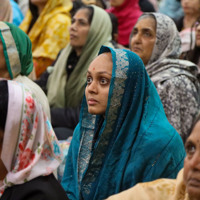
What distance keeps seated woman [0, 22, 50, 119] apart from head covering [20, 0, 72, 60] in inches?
70.2

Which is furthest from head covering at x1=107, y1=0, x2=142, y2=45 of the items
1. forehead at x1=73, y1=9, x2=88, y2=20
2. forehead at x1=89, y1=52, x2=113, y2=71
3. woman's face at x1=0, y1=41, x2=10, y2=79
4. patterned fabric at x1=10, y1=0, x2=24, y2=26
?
forehead at x1=89, y1=52, x2=113, y2=71

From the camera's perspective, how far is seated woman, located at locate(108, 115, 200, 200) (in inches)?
75.8

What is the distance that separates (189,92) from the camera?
430 centimetres

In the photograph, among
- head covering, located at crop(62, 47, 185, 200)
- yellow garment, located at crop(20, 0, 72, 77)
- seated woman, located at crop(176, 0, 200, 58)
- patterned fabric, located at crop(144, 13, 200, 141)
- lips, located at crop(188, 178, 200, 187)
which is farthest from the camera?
yellow garment, located at crop(20, 0, 72, 77)

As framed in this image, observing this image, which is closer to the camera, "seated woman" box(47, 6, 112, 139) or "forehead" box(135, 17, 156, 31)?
"forehead" box(135, 17, 156, 31)

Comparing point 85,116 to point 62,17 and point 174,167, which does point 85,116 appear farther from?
point 62,17

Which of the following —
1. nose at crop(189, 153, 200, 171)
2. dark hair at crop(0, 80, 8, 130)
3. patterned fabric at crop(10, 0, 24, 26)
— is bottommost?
patterned fabric at crop(10, 0, 24, 26)

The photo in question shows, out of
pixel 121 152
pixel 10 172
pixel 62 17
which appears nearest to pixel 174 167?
pixel 121 152

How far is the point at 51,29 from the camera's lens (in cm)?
620

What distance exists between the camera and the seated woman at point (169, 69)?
13.9 feet

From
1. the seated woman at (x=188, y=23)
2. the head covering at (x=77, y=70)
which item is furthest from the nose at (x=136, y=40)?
the seated woman at (x=188, y=23)

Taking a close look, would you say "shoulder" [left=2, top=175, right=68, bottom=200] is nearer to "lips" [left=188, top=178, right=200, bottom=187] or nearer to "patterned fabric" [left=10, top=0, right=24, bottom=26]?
"lips" [left=188, top=178, right=200, bottom=187]

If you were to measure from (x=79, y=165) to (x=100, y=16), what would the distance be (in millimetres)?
2693

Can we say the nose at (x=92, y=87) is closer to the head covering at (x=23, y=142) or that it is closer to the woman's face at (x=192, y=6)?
the head covering at (x=23, y=142)
